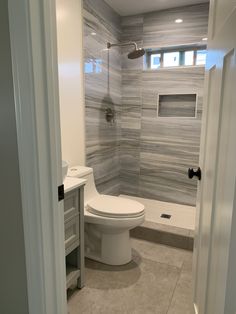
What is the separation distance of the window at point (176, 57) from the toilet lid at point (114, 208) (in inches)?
67.1

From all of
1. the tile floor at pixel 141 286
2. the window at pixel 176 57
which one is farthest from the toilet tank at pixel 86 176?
the window at pixel 176 57

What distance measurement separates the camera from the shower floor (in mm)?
2476

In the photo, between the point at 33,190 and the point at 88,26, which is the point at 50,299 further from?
the point at 88,26

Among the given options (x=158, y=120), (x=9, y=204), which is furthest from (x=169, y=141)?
(x=9, y=204)

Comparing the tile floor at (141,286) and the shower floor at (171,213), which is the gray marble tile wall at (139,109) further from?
the tile floor at (141,286)

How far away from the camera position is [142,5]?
2.57m

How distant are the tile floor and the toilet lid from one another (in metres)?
0.47

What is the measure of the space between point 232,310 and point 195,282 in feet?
2.40

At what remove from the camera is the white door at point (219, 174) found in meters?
0.71

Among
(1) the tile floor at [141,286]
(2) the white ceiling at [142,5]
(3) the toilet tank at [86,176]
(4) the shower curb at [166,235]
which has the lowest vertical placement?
(1) the tile floor at [141,286]

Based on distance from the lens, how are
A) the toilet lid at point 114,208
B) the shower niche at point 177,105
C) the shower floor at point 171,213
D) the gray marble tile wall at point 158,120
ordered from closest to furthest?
the toilet lid at point 114,208
the shower floor at point 171,213
the gray marble tile wall at point 158,120
the shower niche at point 177,105

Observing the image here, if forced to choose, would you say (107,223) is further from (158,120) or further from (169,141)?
(158,120)

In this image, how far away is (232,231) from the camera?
676mm

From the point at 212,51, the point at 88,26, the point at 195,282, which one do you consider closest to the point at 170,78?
the point at 88,26
